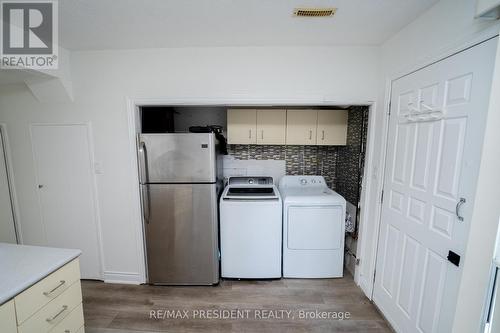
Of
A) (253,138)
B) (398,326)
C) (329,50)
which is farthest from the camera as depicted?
(253,138)

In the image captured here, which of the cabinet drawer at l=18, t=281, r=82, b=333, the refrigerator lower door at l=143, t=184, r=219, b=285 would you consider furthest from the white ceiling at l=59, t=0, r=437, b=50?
the cabinet drawer at l=18, t=281, r=82, b=333

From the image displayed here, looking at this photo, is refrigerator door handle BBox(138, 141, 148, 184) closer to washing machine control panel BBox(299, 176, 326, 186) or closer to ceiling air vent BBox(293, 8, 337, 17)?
ceiling air vent BBox(293, 8, 337, 17)

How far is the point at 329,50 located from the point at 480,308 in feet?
6.87

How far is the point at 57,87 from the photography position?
202 centimetres

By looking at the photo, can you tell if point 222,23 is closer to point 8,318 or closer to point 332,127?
point 332,127

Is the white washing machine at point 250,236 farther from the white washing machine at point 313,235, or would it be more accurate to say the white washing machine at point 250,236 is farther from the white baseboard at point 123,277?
the white baseboard at point 123,277

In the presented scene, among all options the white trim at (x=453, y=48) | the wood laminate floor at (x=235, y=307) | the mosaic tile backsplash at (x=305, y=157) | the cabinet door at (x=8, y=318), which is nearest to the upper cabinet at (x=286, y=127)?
the mosaic tile backsplash at (x=305, y=157)

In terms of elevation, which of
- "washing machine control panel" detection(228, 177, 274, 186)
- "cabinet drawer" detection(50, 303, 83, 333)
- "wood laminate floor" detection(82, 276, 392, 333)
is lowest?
"wood laminate floor" detection(82, 276, 392, 333)

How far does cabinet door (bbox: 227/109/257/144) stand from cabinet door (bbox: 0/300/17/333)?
2.19 m

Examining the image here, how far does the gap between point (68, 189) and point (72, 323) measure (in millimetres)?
1472

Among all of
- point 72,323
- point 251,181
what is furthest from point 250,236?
point 72,323

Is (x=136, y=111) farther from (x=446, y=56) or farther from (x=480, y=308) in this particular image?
(x=480, y=308)

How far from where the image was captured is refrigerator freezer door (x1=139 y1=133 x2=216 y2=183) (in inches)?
81.0

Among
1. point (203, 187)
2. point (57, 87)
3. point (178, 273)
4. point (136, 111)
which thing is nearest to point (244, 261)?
point (178, 273)
